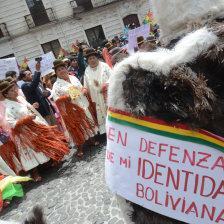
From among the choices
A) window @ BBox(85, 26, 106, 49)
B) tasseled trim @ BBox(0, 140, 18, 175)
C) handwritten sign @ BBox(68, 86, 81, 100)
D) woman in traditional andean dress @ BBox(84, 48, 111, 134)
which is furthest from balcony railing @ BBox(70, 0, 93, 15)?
tasseled trim @ BBox(0, 140, 18, 175)

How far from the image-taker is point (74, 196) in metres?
2.63

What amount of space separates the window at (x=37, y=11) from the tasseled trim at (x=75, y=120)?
1541 cm

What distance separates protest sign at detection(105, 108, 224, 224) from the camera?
809 mm

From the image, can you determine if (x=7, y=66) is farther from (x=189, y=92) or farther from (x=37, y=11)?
(x=37, y=11)

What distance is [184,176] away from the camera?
2.83ft

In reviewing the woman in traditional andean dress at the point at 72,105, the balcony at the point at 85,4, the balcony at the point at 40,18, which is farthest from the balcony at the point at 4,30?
the woman in traditional andean dress at the point at 72,105

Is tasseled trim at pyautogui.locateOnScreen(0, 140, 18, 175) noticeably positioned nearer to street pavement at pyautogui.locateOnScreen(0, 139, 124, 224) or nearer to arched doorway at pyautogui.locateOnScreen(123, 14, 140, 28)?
street pavement at pyautogui.locateOnScreen(0, 139, 124, 224)

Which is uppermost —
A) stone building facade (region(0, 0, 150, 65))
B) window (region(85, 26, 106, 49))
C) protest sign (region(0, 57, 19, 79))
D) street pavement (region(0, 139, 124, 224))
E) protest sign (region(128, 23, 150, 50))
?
stone building facade (region(0, 0, 150, 65))

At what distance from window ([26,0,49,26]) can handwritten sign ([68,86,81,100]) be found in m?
15.2

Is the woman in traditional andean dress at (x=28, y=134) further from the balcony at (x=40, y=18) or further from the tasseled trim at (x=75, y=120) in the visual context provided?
the balcony at (x=40, y=18)

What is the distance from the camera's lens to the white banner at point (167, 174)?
32.2 inches

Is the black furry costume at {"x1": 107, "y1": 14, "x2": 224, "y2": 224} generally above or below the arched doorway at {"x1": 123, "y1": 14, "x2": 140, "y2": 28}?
below

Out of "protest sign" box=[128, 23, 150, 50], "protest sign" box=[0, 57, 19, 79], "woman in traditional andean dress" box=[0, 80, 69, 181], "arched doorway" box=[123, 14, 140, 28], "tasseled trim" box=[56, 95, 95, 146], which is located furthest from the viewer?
"arched doorway" box=[123, 14, 140, 28]

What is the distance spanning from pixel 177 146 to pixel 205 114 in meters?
0.18
